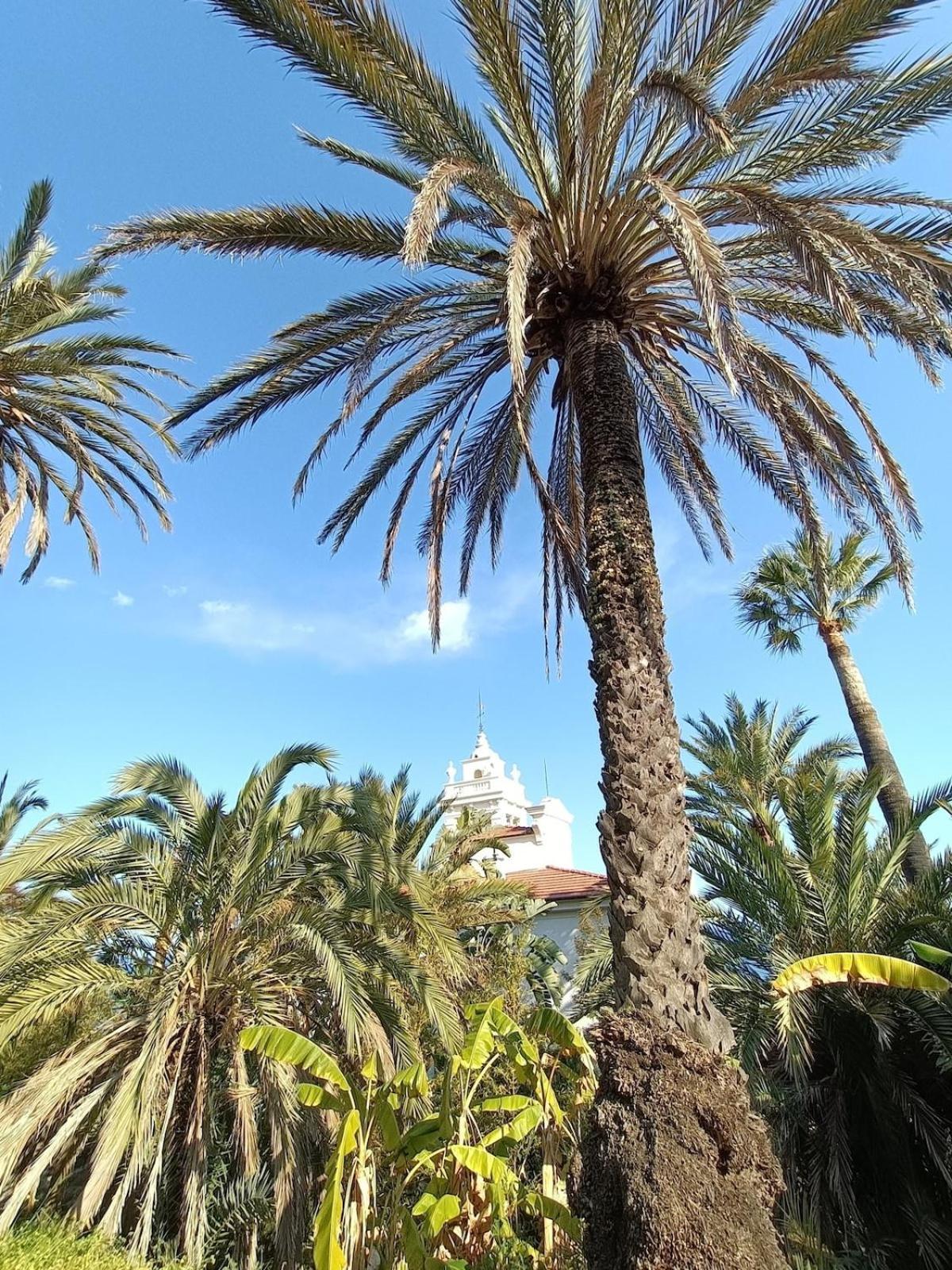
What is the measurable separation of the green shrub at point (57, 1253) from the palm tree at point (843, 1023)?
657 centimetres

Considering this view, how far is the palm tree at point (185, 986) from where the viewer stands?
26.1 ft

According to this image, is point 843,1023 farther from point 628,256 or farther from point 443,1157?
point 628,256

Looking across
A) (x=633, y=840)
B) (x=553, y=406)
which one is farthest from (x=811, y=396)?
(x=633, y=840)

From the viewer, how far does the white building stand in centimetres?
2105

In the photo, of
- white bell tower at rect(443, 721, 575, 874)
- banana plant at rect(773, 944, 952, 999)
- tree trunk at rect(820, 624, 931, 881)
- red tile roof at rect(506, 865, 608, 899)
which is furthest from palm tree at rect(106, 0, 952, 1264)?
white bell tower at rect(443, 721, 575, 874)

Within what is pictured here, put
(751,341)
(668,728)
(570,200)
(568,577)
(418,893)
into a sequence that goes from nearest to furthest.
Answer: (668,728), (570,200), (751,341), (568,577), (418,893)

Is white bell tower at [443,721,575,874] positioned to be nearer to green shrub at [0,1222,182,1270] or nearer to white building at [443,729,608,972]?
white building at [443,729,608,972]

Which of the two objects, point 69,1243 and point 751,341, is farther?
point 751,341

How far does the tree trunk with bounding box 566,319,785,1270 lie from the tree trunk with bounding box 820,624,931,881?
10.5 metres

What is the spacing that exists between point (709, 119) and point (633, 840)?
4.80 m

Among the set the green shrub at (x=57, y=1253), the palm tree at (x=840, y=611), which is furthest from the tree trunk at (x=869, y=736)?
the green shrub at (x=57, y=1253)

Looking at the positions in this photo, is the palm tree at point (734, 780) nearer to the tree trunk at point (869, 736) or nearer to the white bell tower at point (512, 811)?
the tree trunk at point (869, 736)

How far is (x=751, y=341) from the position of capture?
796 cm

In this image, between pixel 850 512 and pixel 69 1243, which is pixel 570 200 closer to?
pixel 850 512
